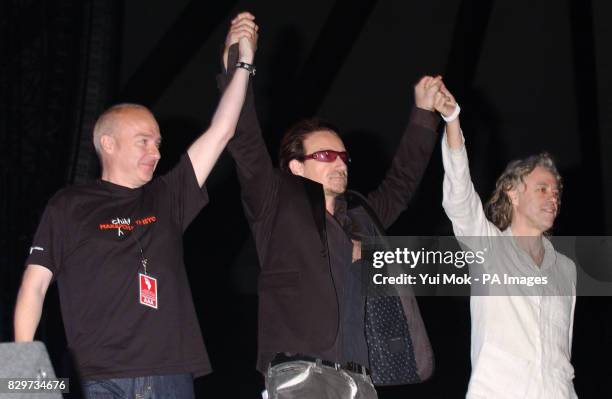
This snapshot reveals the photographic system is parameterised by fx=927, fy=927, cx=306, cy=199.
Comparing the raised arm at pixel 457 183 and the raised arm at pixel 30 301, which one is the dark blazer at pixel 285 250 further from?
the raised arm at pixel 30 301

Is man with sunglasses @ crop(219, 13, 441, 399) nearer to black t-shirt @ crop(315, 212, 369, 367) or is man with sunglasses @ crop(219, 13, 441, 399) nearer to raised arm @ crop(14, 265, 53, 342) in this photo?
black t-shirt @ crop(315, 212, 369, 367)

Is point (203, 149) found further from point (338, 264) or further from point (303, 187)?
point (338, 264)

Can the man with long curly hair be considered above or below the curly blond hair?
below

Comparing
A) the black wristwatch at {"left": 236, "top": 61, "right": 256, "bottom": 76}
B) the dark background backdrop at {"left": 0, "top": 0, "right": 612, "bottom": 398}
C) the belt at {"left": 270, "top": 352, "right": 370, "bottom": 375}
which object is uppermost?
the dark background backdrop at {"left": 0, "top": 0, "right": 612, "bottom": 398}

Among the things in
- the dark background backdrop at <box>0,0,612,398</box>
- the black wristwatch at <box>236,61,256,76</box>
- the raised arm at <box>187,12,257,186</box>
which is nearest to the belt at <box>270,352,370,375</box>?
the raised arm at <box>187,12,257,186</box>

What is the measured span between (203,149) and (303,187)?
1.09 ft

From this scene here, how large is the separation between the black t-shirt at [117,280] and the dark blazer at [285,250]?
233 mm

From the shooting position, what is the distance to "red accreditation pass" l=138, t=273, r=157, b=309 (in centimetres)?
257

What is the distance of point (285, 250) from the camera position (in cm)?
276

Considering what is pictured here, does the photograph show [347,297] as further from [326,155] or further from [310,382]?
[326,155]

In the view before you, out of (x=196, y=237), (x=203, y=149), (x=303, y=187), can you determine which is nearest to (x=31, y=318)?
(x=203, y=149)

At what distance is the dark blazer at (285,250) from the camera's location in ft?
8.71

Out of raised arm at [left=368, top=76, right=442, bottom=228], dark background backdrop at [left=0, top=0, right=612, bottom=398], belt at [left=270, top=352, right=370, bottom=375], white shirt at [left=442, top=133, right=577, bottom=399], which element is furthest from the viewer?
dark background backdrop at [left=0, top=0, right=612, bottom=398]

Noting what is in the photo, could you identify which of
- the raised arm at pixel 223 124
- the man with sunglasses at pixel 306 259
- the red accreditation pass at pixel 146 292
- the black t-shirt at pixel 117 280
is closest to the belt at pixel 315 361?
the man with sunglasses at pixel 306 259
